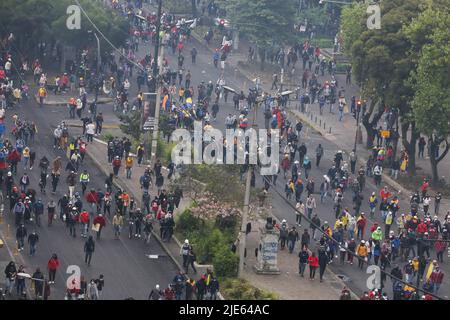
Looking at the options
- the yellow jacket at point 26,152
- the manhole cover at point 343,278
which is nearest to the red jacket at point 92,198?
the yellow jacket at point 26,152

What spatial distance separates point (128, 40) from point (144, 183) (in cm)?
3119

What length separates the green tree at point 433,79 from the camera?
68.9 metres

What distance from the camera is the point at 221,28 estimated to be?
98.4m

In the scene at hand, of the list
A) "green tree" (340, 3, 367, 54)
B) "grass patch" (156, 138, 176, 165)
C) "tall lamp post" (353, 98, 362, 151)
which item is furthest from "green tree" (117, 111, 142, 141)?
"green tree" (340, 3, 367, 54)

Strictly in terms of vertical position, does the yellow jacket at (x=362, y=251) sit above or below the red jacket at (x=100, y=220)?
below

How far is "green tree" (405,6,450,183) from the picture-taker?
6888 cm

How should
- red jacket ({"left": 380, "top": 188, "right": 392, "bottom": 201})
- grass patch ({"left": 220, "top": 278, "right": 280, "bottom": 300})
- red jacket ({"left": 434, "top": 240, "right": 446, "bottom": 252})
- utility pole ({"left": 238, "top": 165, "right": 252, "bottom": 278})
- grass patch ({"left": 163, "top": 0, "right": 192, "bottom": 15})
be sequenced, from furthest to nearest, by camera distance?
1. grass patch ({"left": 163, "top": 0, "right": 192, "bottom": 15})
2. red jacket ({"left": 380, "top": 188, "right": 392, "bottom": 201})
3. red jacket ({"left": 434, "top": 240, "right": 446, "bottom": 252})
4. utility pole ({"left": 238, "top": 165, "right": 252, "bottom": 278})
5. grass patch ({"left": 220, "top": 278, "right": 280, "bottom": 300})

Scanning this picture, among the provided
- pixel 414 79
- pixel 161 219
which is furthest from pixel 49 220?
pixel 414 79

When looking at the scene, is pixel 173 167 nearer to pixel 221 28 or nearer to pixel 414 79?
pixel 414 79

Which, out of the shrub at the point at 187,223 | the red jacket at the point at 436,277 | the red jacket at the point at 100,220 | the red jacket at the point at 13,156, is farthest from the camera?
the red jacket at the point at 13,156

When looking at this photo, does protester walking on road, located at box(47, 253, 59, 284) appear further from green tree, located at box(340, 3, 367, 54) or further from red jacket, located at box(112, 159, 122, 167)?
green tree, located at box(340, 3, 367, 54)

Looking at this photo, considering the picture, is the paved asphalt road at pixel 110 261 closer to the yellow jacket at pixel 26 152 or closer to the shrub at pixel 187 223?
the shrub at pixel 187 223

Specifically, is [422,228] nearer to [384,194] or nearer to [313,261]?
[384,194]

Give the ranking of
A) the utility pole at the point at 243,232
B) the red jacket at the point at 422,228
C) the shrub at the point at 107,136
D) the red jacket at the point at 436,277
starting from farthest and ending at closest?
1. the shrub at the point at 107,136
2. the red jacket at the point at 422,228
3. the red jacket at the point at 436,277
4. the utility pole at the point at 243,232
